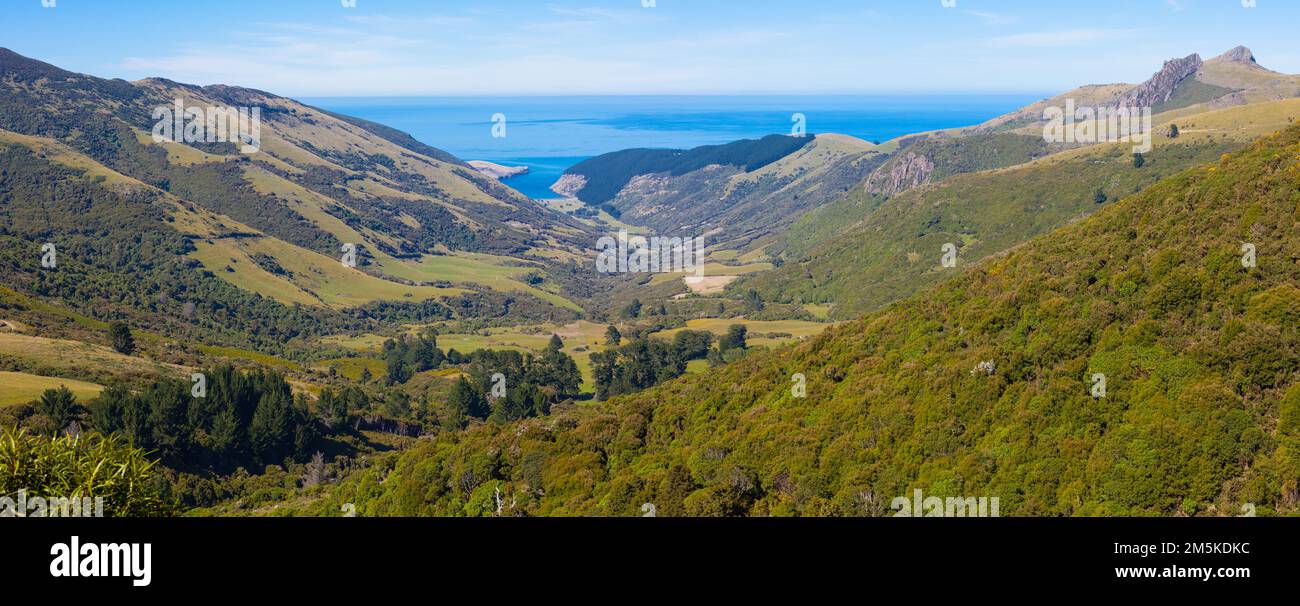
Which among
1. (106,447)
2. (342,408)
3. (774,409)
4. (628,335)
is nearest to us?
(106,447)

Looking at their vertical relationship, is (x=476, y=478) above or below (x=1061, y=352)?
below
